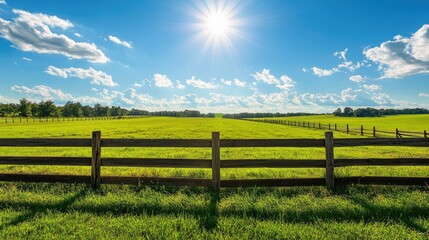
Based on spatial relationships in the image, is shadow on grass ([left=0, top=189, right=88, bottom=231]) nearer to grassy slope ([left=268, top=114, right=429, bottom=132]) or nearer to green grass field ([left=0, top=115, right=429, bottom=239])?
green grass field ([left=0, top=115, right=429, bottom=239])

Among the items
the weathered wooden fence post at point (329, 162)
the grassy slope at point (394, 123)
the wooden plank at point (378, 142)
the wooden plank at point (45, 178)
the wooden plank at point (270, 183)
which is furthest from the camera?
the grassy slope at point (394, 123)

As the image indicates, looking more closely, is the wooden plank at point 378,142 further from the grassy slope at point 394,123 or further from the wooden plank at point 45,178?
the grassy slope at point 394,123

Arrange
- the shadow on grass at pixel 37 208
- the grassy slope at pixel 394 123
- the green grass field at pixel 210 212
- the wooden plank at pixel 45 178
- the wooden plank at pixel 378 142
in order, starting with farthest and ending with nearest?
the grassy slope at pixel 394 123, the wooden plank at pixel 45 178, the wooden plank at pixel 378 142, the shadow on grass at pixel 37 208, the green grass field at pixel 210 212

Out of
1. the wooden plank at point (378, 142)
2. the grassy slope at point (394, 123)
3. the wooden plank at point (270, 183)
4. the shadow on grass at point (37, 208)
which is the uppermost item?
the wooden plank at point (378, 142)

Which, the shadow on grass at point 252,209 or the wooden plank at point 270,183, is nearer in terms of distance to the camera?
the shadow on grass at point 252,209

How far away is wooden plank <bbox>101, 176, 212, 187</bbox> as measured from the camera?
21.2ft

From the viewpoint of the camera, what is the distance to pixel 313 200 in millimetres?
5719

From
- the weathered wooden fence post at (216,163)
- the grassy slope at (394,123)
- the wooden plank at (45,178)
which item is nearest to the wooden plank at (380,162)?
the weathered wooden fence post at (216,163)

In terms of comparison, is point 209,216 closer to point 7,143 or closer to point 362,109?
point 7,143

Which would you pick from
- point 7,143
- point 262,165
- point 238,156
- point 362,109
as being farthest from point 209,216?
point 362,109

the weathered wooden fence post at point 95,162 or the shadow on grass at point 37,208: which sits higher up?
the weathered wooden fence post at point 95,162

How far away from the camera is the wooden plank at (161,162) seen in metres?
6.49

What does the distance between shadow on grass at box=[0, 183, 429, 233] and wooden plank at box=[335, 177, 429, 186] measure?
1.09ft

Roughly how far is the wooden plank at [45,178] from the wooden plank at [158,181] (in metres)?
0.64
